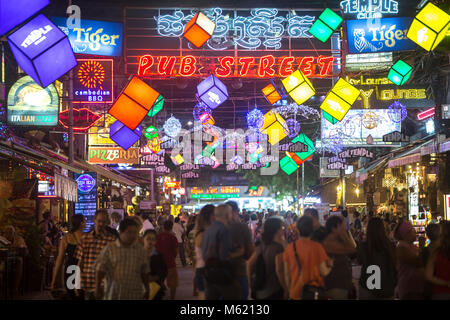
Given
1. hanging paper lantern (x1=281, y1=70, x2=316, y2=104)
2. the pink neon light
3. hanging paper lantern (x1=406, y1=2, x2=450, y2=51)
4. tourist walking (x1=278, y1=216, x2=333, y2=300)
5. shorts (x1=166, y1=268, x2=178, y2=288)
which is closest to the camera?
tourist walking (x1=278, y1=216, x2=333, y2=300)

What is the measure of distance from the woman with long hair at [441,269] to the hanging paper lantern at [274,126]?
11.9 m

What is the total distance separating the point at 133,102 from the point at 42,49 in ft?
13.8

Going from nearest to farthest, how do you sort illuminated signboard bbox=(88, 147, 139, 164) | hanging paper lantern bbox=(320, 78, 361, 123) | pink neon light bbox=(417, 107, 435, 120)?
hanging paper lantern bbox=(320, 78, 361, 123), pink neon light bbox=(417, 107, 435, 120), illuminated signboard bbox=(88, 147, 139, 164)

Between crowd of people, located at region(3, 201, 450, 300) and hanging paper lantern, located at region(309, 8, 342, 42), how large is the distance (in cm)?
795

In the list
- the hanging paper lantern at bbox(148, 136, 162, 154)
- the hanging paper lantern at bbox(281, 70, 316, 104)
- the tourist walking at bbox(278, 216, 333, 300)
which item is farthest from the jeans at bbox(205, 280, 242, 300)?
the hanging paper lantern at bbox(148, 136, 162, 154)

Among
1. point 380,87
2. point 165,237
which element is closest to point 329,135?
point 380,87

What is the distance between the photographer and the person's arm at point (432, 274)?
7051 millimetres

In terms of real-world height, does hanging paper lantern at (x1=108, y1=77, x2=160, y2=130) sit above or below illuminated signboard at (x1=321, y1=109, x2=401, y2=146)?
below

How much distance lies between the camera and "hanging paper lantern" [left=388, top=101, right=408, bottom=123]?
22.8 metres

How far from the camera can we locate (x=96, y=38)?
21.6m

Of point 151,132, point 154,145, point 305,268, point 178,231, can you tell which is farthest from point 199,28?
point 154,145

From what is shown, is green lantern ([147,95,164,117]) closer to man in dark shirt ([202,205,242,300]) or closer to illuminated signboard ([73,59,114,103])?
illuminated signboard ([73,59,114,103])
